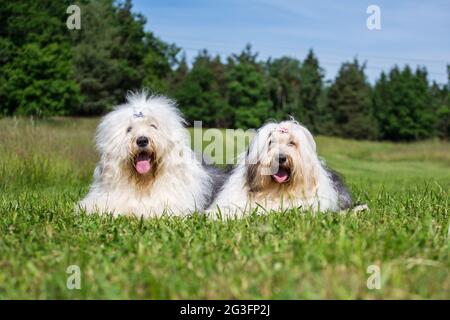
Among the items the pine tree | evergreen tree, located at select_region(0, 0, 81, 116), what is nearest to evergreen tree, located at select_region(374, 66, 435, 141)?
the pine tree

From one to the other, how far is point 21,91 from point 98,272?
144 ft

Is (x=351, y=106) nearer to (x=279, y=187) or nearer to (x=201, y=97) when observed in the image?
(x=201, y=97)

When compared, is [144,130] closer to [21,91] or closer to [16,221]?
[16,221]

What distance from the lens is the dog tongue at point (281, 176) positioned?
6.43 meters

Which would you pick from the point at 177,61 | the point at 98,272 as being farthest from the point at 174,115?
the point at 177,61

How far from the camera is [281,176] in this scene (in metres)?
6.46

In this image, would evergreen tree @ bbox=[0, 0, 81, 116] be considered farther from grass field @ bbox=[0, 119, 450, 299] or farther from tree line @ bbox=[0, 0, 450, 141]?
grass field @ bbox=[0, 119, 450, 299]

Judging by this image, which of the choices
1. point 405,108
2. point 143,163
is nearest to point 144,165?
point 143,163

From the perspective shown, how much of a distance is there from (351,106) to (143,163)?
68.3 metres

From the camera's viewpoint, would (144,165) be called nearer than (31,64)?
Yes

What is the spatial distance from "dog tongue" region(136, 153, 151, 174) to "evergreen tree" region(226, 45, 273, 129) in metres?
59.9

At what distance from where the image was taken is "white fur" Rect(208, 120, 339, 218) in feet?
20.9
